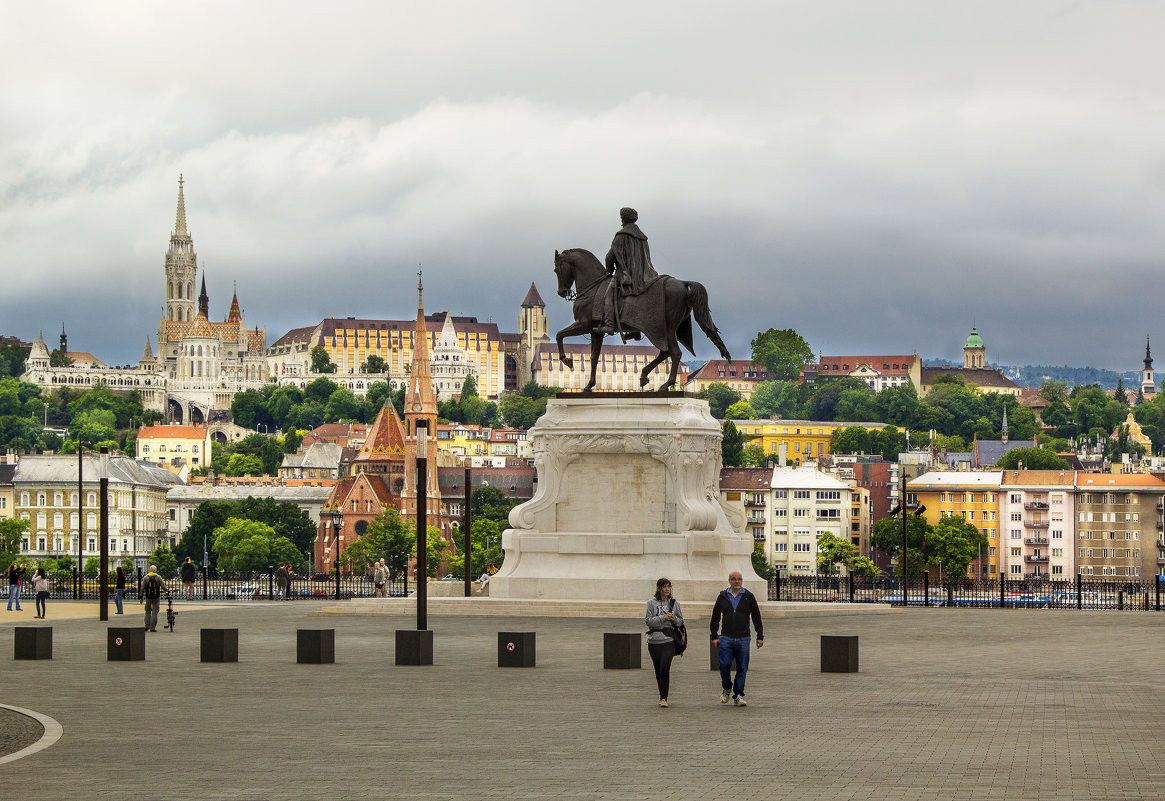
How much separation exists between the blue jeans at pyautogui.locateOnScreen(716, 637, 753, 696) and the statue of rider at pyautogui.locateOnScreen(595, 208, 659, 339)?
19.5m

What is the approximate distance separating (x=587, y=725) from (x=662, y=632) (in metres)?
2.31

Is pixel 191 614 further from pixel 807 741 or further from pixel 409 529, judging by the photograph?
pixel 409 529

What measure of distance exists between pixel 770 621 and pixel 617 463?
450 cm

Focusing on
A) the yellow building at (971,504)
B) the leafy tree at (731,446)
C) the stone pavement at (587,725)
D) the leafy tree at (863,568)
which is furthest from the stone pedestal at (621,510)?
the yellow building at (971,504)

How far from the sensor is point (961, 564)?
15825 cm

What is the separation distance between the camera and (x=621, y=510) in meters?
40.8

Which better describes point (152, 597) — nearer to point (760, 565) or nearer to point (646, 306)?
point (646, 306)

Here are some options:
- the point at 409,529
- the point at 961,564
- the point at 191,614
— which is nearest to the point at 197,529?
the point at 409,529

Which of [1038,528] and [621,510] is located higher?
[621,510]

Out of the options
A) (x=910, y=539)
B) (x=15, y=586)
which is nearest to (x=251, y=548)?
(x=910, y=539)

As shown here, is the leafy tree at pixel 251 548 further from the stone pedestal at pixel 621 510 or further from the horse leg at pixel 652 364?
the stone pedestal at pixel 621 510

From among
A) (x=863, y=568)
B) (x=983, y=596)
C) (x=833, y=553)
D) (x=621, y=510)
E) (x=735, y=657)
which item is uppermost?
(x=621, y=510)

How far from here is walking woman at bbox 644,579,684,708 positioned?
2322 cm

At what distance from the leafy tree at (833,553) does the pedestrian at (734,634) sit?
13991 centimetres
